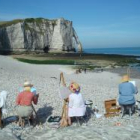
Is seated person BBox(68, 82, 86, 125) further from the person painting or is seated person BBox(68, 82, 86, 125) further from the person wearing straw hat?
the person wearing straw hat

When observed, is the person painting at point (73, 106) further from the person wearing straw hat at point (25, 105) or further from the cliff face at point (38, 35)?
the cliff face at point (38, 35)

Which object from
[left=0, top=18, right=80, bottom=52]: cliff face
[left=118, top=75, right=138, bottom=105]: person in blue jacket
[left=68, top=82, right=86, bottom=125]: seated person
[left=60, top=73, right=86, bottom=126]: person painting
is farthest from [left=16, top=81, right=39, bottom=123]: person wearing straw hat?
[left=0, top=18, right=80, bottom=52]: cliff face

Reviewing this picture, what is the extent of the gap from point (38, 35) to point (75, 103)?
8579 cm

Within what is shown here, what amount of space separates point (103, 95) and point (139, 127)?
6.93 meters

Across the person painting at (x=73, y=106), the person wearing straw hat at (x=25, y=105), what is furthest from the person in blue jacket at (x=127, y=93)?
the person wearing straw hat at (x=25, y=105)

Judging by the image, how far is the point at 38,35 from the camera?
93.9 meters

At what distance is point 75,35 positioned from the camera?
108062 mm

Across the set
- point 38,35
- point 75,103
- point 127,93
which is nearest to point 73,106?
point 75,103

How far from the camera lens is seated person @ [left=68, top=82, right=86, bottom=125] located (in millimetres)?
9711

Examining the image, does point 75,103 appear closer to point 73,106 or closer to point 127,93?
point 73,106

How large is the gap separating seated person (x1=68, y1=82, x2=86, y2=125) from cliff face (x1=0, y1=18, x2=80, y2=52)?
2962 inches

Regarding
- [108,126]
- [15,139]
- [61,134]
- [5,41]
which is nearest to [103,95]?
[108,126]

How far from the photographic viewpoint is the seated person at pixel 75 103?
9711mm

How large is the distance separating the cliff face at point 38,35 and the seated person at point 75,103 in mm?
75246
